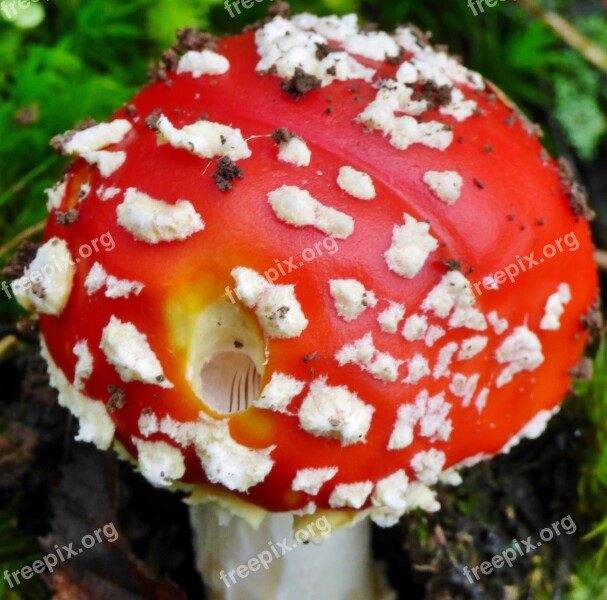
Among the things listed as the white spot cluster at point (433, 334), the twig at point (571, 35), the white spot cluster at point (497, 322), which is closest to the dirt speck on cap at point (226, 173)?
the white spot cluster at point (433, 334)

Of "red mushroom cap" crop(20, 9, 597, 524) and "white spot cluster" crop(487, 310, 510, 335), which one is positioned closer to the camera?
"red mushroom cap" crop(20, 9, 597, 524)

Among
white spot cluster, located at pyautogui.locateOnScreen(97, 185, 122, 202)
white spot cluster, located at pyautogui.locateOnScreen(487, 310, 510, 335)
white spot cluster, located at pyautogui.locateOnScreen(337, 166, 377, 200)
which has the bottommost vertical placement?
white spot cluster, located at pyautogui.locateOnScreen(487, 310, 510, 335)

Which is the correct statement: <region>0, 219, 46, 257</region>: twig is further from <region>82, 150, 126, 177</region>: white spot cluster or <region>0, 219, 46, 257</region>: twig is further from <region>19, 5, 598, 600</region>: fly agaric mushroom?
<region>82, 150, 126, 177</region>: white spot cluster

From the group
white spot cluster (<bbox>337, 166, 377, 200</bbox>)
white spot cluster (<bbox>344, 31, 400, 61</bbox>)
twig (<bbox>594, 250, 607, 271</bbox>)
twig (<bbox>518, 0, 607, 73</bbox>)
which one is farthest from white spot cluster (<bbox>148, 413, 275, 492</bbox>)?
twig (<bbox>518, 0, 607, 73</bbox>)

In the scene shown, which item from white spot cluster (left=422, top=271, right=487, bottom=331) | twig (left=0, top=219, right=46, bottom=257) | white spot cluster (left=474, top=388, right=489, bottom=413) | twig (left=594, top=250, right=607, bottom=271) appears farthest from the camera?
twig (left=594, top=250, right=607, bottom=271)

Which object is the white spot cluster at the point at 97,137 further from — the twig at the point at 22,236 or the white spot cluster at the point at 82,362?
the twig at the point at 22,236

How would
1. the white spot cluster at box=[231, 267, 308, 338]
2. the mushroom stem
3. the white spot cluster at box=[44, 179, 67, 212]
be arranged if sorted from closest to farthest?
the white spot cluster at box=[231, 267, 308, 338], the white spot cluster at box=[44, 179, 67, 212], the mushroom stem

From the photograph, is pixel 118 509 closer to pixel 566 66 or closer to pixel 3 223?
pixel 3 223
